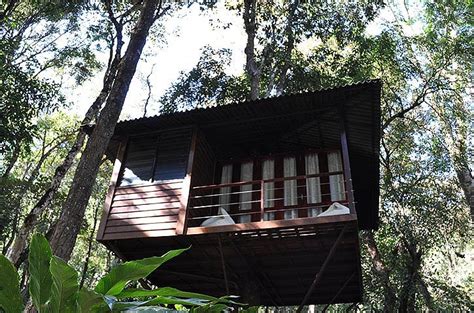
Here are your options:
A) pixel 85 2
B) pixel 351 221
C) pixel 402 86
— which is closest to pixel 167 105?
pixel 85 2

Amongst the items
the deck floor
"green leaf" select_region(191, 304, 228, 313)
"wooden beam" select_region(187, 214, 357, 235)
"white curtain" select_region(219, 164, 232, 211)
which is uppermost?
"white curtain" select_region(219, 164, 232, 211)

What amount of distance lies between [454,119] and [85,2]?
1230 centimetres

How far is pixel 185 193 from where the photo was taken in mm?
7027

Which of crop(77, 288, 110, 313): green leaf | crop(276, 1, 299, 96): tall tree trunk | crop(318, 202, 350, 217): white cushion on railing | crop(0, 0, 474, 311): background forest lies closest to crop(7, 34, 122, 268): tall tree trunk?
crop(0, 0, 474, 311): background forest

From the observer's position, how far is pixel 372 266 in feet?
38.3

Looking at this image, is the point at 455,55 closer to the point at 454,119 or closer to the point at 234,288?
the point at 454,119

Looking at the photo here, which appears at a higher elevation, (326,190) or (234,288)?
(326,190)

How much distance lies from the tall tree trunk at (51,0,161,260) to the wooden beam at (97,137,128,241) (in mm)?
2023

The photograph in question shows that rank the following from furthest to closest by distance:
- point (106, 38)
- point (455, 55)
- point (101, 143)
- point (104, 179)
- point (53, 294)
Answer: point (104, 179)
point (106, 38)
point (455, 55)
point (101, 143)
point (53, 294)

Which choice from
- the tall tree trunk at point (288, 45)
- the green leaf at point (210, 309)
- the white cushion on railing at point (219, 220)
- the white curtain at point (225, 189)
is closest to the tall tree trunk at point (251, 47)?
the tall tree trunk at point (288, 45)

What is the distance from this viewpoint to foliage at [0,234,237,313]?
1.13 meters

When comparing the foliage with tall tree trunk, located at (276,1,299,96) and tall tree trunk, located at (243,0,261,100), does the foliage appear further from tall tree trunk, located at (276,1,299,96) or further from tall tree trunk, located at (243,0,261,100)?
tall tree trunk, located at (276,1,299,96)

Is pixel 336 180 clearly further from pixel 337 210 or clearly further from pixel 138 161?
pixel 138 161

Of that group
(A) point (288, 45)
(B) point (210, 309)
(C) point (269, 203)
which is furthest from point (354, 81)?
(B) point (210, 309)
